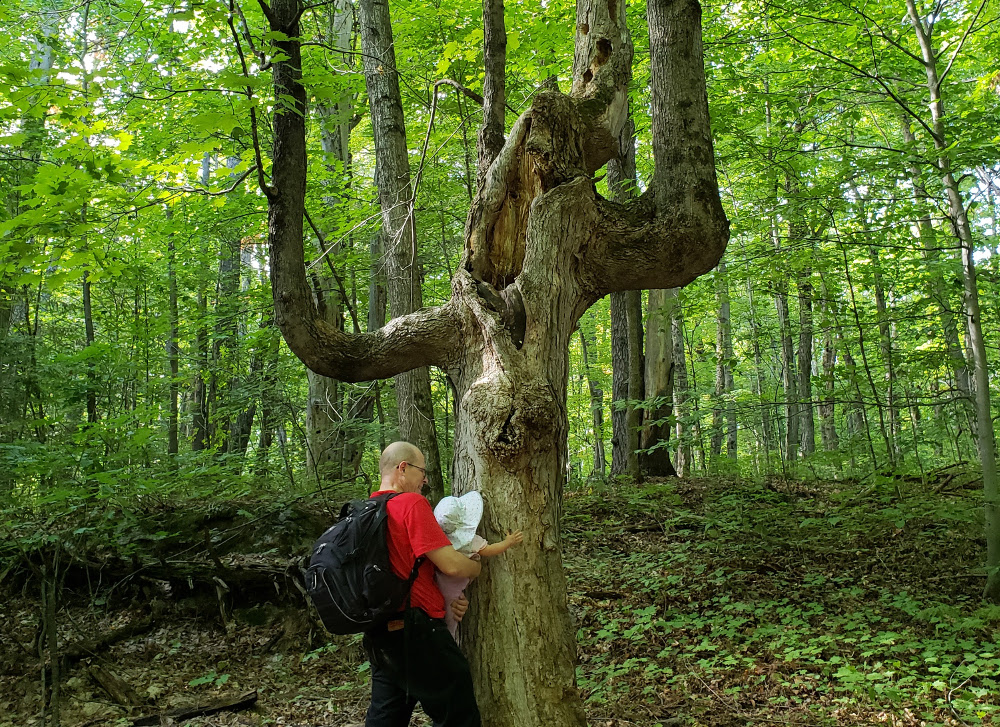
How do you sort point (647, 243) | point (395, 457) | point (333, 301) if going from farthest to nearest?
point (333, 301) < point (647, 243) < point (395, 457)

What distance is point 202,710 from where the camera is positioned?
195 inches

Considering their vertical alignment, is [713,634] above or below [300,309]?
below

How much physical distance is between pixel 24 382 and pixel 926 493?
11437 mm

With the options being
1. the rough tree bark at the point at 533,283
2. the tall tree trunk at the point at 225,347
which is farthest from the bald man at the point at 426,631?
the tall tree trunk at the point at 225,347

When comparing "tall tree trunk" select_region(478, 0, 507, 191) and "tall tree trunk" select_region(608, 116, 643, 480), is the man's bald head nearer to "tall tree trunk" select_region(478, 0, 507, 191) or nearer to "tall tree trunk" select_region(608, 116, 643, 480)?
"tall tree trunk" select_region(478, 0, 507, 191)

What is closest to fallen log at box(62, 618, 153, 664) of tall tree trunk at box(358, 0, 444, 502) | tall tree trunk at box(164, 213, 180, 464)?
tall tree trunk at box(358, 0, 444, 502)

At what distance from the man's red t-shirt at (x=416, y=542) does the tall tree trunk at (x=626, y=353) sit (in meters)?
5.31

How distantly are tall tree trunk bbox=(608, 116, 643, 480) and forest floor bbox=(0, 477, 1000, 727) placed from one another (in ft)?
6.49

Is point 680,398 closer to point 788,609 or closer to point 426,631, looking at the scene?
point 788,609

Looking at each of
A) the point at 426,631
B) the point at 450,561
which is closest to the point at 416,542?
the point at 450,561

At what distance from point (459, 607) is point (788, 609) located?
3286 millimetres

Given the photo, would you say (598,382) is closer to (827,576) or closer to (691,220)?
(827,576)

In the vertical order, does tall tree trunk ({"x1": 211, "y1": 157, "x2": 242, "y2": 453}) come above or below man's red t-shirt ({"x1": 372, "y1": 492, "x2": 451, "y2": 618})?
above

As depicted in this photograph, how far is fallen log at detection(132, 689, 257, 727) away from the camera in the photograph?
4844mm
